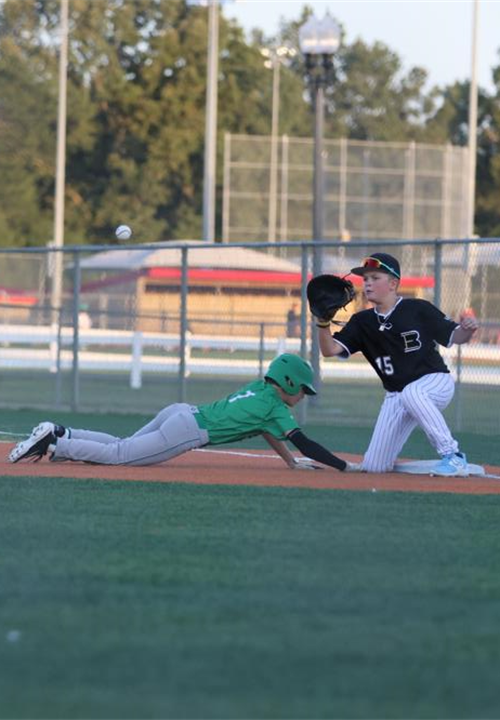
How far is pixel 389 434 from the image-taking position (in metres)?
10.8

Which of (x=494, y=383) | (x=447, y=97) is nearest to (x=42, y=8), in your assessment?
(x=447, y=97)

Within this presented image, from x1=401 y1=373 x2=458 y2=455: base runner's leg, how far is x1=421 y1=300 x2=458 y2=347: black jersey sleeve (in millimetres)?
256

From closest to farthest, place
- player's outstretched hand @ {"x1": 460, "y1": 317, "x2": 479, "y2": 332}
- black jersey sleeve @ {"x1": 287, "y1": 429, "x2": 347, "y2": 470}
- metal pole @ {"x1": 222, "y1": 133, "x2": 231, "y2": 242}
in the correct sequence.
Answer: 1. black jersey sleeve @ {"x1": 287, "y1": 429, "x2": 347, "y2": 470}
2. player's outstretched hand @ {"x1": 460, "y1": 317, "x2": 479, "y2": 332}
3. metal pole @ {"x1": 222, "y1": 133, "x2": 231, "y2": 242}

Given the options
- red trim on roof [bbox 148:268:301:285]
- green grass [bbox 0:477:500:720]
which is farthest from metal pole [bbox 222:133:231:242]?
green grass [bbox 0:477:500:720]

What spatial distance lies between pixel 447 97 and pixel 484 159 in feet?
64.1

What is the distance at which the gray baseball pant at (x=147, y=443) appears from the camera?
10.2 m

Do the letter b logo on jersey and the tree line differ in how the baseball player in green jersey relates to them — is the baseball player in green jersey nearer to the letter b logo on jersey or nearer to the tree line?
the letter b logo on jersey

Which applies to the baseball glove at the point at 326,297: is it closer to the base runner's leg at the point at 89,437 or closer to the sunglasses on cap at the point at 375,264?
the sunglasses on cap at the point at 375,264

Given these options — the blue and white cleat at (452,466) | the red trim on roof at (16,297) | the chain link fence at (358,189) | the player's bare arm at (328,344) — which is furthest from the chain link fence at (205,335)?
the chain link fence at (358,189)

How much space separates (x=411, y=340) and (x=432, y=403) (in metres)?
0.50

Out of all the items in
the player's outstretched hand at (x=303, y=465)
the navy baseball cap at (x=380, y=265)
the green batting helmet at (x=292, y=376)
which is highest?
the navy baseball cap at (x=380, y=265)

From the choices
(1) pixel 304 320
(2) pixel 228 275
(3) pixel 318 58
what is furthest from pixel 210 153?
(1) pixel 304 320

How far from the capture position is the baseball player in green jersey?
10.2 m

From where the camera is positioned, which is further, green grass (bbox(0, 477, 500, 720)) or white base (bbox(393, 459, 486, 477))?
white base (bbox(393, 459, 486, 477))
